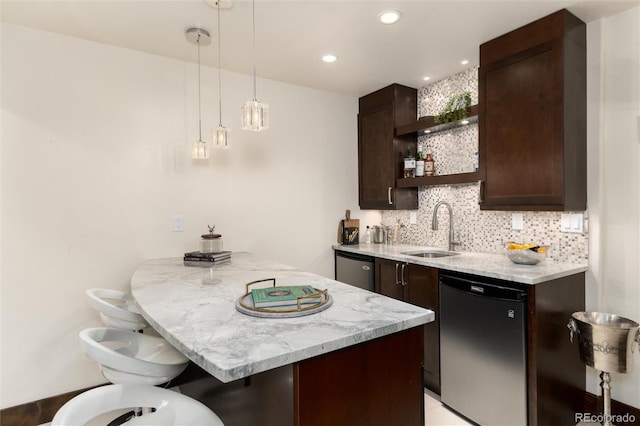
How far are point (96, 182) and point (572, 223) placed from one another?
10.7 feet

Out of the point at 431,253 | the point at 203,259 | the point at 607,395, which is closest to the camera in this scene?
the point at 607,395

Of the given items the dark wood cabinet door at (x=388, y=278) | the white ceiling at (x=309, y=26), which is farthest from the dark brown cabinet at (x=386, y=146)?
the dark wood cabinet door at (x=388, y=278)

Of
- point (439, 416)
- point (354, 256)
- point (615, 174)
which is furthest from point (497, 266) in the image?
point (354, 256)

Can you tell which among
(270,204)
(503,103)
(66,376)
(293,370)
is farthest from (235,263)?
(503,103)

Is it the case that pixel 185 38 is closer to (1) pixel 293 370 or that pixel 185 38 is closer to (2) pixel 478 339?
(1) pixel 293 370

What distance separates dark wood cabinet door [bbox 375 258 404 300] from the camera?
8.83 ft

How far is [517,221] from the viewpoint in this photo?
257 cm

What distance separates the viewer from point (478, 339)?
207 centimetres

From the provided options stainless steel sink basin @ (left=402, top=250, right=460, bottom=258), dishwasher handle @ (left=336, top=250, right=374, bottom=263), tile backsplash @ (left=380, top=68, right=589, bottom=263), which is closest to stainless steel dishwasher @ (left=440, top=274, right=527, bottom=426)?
stainless steel sink basin @ (left=402, top=250, right=460, bottom=258)

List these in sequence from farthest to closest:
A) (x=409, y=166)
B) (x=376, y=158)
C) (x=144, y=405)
Answer: (x=376, y=158) → (x=409, y=166) → (x=144, y=405)

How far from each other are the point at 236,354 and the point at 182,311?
50 cm

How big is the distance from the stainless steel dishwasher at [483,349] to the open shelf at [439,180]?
0.83 m

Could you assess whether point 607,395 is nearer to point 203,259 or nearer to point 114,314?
point 203,259

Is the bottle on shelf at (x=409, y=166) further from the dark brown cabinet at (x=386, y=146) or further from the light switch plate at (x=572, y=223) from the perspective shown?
the light switch plate at (x=572, y=223)
